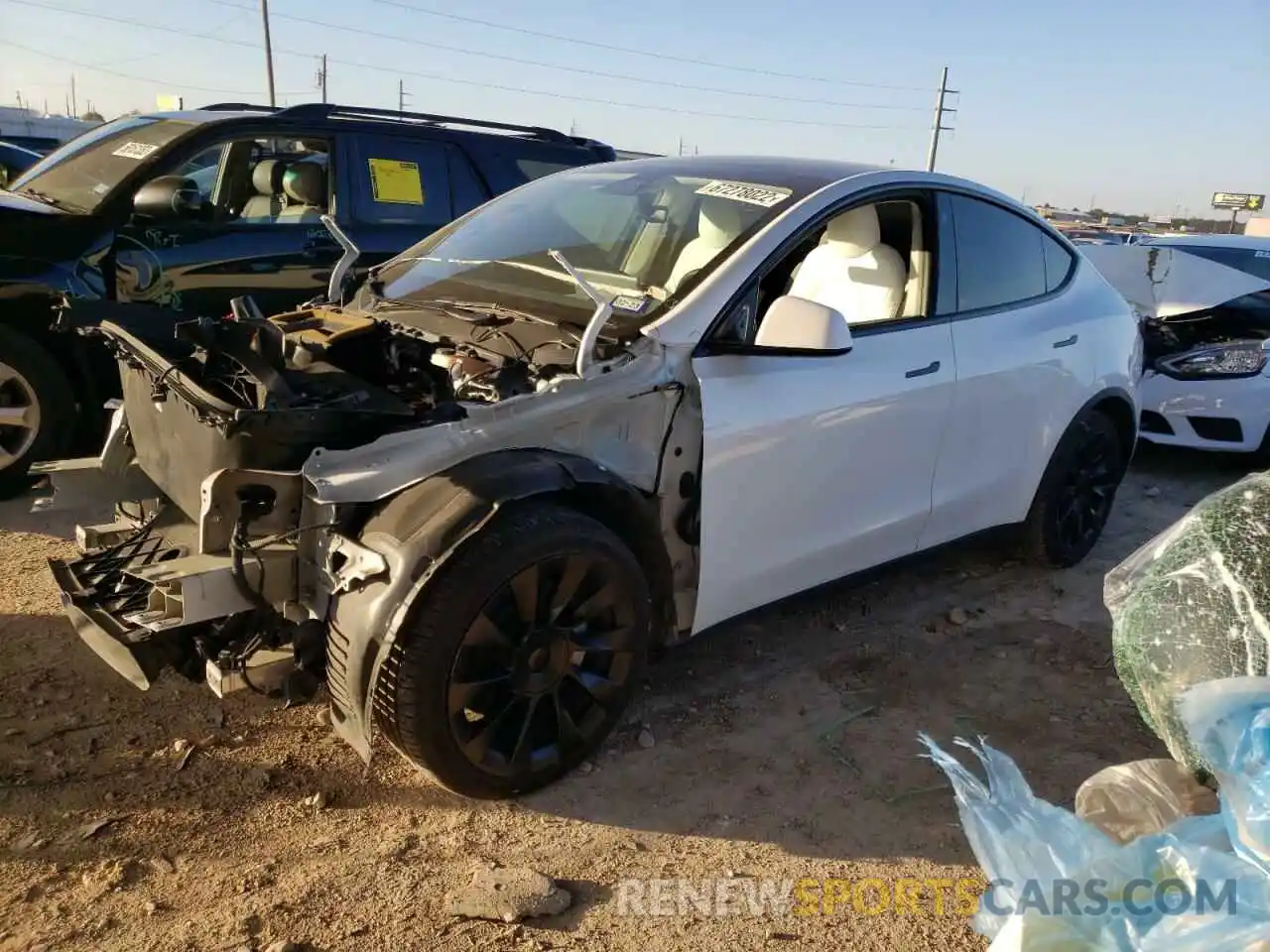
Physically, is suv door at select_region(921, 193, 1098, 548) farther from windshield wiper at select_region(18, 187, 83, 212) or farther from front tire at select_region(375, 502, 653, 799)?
windshield wiper at select_region(18, 187, 83, 212)

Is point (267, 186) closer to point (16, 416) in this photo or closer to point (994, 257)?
point (16, 416)

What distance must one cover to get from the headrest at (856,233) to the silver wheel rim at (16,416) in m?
3.61

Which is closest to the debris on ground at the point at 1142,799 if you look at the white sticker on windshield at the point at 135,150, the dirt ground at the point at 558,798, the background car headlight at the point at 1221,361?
the dirt ground at the point at 558,798

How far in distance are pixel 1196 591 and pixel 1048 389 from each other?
188cm

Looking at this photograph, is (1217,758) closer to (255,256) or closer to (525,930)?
(525,930)

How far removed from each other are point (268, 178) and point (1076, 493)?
4.47m

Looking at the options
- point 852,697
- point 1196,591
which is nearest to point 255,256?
point 852,697

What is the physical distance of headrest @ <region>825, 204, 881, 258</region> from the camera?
12.7ft

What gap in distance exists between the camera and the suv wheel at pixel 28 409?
4.59m

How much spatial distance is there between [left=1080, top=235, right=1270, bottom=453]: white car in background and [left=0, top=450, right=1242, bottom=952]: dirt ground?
317 cm

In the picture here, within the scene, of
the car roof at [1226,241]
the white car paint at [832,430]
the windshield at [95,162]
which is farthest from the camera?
the car roof at [1226,241]

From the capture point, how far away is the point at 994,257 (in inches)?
161

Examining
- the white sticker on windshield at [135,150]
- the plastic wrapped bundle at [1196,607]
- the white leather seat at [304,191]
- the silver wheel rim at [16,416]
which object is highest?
the white sticker on windshield at [135,150]

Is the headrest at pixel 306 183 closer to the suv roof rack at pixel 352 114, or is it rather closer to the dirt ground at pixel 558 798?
the suv roof rack at pixel 352 114
